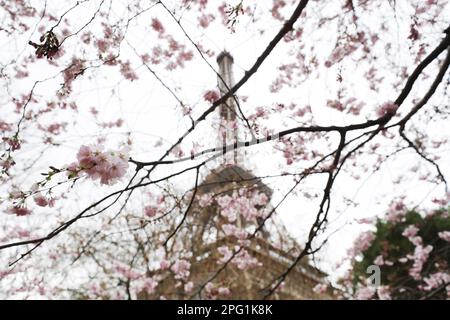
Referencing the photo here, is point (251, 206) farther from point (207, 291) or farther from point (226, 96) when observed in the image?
point (226, 96)

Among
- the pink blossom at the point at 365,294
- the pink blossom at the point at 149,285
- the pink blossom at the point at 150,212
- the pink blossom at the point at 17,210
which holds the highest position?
the pink blossom at the point at 150,212

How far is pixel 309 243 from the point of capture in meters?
2.95

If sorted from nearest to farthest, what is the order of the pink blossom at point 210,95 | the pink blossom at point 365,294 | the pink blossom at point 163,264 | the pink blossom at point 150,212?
the pink blossom at point 210,95 < the pink blossom at point 150,212 < the pink blossom at point 163,264 < the pink blossom at point 365,294

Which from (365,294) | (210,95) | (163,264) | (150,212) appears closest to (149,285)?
(163,264)

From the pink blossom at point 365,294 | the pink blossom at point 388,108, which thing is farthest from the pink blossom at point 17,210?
the pink blossom at point 365,294

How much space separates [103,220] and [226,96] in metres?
6.19

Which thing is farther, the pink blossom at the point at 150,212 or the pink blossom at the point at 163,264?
the pink blossom at the point at 163,264

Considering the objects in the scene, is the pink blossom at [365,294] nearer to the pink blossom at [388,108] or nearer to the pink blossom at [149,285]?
the pink blossom at [149,285]

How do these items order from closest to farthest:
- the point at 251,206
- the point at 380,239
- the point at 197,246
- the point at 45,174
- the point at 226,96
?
the point at 45,174 → the point at 226,96 → the point at 251,206 → the point at 197,246 → the point at 380,239

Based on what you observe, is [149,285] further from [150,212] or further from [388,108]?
[388,108]

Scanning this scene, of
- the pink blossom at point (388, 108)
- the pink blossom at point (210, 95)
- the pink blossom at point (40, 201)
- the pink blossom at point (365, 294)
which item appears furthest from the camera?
the pink blossom at point (365, 294)

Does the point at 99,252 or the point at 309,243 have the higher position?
the point at 99,252

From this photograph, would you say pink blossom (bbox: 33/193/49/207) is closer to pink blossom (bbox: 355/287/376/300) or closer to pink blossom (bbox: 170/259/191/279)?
pink blossom (bbox: 170/259/191/279)

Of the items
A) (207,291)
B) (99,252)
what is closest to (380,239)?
(207,291)
